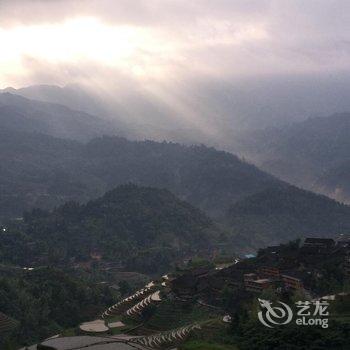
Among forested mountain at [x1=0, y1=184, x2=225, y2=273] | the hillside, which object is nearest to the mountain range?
the hillside

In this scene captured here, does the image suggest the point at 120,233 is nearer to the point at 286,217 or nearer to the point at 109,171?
the point at 286,217

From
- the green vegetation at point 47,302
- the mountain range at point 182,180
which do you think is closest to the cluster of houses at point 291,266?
the green vegetation at point 47,302

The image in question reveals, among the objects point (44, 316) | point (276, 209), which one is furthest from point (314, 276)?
point (276, 209)

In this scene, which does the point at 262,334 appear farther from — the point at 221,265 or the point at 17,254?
the point at 17,254

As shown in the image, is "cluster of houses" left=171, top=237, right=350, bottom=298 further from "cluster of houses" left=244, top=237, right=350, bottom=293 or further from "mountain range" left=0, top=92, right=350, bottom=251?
"mountain range" left=0, top=92, right=350, bottom=251

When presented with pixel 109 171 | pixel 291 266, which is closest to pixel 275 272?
pixel 291 266

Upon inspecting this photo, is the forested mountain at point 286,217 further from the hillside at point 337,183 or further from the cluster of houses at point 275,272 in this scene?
the cluster of houses at point 275,272
